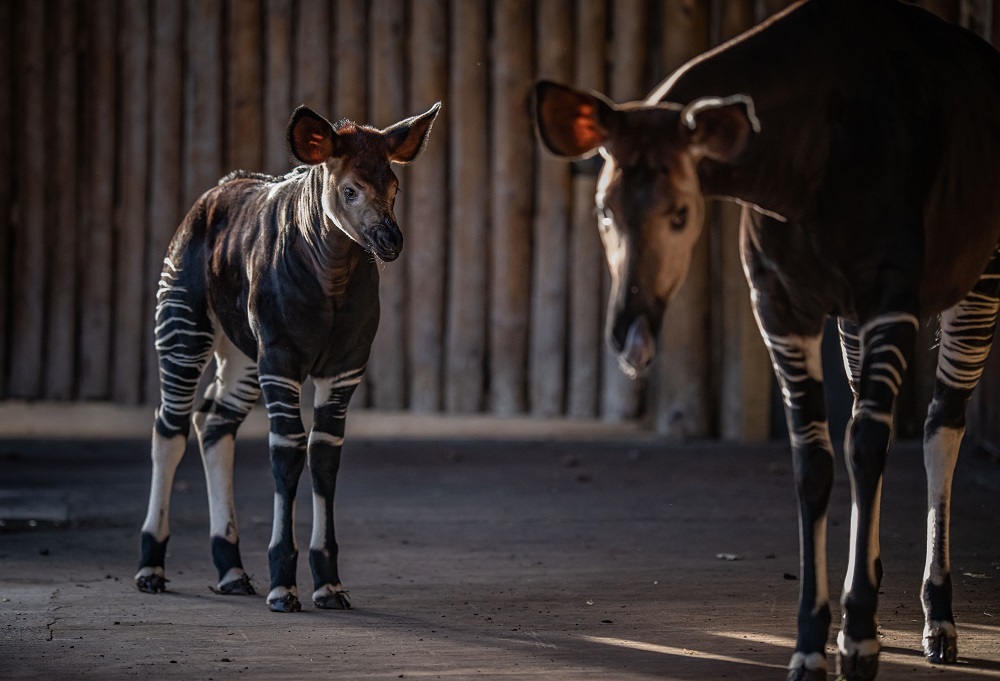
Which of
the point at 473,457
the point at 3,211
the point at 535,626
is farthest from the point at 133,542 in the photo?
the point at 3,211

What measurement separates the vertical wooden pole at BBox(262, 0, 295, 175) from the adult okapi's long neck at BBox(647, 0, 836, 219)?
271 inches

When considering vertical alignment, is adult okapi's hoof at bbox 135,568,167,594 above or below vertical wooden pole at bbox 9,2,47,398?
below

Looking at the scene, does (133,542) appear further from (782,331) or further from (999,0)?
(999,0)

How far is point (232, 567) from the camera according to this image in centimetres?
492

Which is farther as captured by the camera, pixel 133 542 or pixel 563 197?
pixel 563 197

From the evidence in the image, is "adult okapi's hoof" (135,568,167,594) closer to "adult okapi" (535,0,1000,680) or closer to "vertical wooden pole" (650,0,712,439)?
"adult okapi" (535,0,1000,680)

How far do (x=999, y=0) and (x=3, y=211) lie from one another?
24.8 feet

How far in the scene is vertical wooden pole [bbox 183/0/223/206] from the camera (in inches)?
392

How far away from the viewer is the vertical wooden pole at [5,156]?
10.2 metres

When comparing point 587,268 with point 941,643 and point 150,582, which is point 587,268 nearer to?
point 150,582

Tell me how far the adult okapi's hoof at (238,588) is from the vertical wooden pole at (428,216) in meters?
4.88

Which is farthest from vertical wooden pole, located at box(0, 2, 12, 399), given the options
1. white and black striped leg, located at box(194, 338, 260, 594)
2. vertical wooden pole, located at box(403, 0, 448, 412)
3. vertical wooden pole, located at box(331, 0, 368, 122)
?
white and black striped leg, located at box(194, 338, 260, 594)

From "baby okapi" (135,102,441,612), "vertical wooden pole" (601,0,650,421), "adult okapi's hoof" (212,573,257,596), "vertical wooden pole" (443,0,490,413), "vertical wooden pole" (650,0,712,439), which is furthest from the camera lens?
"vertical wooden pole" (443,0,490,413)

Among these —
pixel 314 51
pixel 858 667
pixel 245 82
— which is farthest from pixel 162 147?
pixel 858 667
